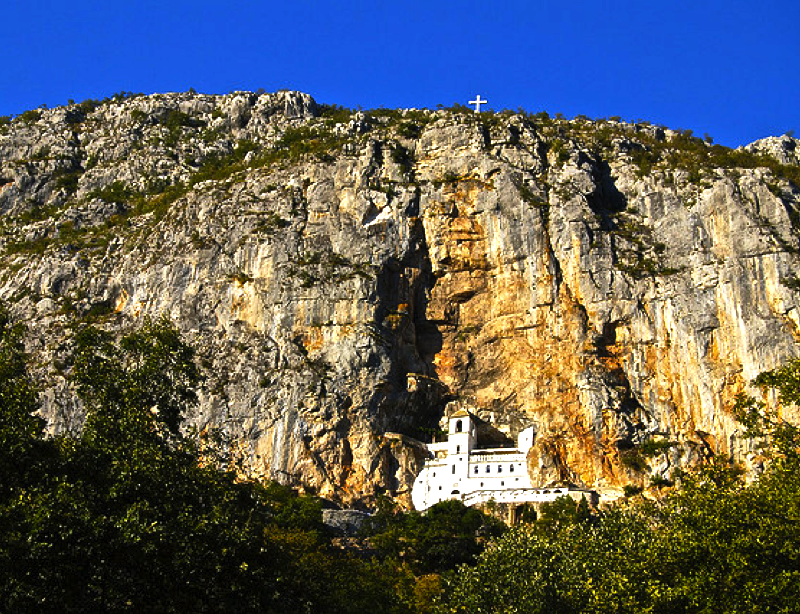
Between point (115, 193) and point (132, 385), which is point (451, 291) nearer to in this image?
point (115, 193)

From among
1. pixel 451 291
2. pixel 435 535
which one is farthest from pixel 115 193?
pixel 435 535

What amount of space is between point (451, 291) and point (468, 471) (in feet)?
59.2

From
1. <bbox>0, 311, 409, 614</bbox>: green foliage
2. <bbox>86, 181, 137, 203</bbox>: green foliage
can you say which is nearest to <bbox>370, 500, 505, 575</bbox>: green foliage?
<bbox>0, 311, 409, 614</bbox>: green foliage

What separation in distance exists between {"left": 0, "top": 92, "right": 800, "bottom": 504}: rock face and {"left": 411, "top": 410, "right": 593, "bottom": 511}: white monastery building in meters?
1.56

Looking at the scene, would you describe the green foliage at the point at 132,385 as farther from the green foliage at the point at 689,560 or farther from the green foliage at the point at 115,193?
the green foliage at the point at 115,193

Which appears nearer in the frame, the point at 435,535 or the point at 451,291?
the point at 435,535

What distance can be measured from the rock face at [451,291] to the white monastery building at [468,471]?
5.11ft

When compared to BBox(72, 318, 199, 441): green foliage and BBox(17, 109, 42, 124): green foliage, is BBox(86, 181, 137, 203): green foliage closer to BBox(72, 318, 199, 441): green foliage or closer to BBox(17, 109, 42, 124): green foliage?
BBox(17, 109, 42, 124): green foliage

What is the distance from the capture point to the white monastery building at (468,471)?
3219 inches

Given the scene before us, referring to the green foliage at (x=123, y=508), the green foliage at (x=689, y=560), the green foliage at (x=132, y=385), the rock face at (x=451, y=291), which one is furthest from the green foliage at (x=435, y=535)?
the green foliage at (x=132, y=385)

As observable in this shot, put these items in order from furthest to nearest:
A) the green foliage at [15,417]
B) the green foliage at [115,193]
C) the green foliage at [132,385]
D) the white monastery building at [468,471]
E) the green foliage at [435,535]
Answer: the green foliage at [115,193] → the white monastery building at [468,471] → the green foliage at [435,535] → the green foliage at [132,385] → the green foliage at [15,417]

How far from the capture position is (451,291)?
308ft

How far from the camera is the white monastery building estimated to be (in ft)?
268

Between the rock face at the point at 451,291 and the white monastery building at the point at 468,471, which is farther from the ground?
the rock face at the point at 451,291
